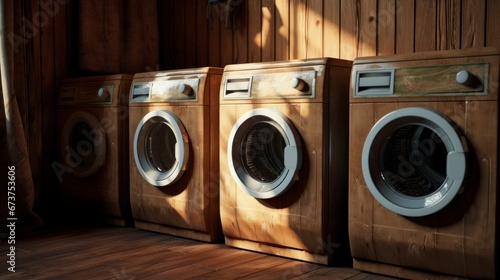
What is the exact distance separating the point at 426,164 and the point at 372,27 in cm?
96

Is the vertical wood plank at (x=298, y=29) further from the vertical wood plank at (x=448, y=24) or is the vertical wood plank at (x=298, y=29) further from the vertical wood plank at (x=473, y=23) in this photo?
the vertical wood plank at (x=473, y=23)

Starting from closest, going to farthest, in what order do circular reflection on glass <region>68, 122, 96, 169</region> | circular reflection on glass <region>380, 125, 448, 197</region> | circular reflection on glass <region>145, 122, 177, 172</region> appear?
circular reflection on glass <region>380, 125, 448, 197</region>, circular reflection on glass <region>145, 122, 177, 172</region>, circular reflection on glass <region>68, 122, 96, 169</region>

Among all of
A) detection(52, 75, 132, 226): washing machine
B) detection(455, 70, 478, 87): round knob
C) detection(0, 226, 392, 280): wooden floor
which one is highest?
detection(455, 70, 478, 87): round knob

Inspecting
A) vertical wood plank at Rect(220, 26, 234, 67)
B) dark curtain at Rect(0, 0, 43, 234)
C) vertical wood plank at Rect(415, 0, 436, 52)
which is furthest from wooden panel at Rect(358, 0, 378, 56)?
dark curtain at Rect(0, 0, 43, 234)

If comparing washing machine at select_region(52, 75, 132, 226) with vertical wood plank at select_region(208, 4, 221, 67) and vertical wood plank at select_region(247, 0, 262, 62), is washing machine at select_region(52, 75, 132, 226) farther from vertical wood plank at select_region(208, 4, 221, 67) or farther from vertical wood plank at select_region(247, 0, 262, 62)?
vertical wood plank at select_region(247, 0, 262, 62)

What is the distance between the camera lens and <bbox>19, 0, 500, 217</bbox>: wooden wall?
8.61 ft

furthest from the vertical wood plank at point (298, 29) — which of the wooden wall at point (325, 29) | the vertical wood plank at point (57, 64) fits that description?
the vertical wood plank at point (57, 64)

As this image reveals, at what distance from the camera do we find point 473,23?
8.30ft

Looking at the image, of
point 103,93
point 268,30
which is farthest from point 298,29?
point 103,93

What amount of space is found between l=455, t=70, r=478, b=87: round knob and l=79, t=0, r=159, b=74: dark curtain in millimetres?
2372

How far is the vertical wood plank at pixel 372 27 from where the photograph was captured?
2814 millimetres

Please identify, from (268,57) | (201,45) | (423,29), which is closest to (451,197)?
(423,29)

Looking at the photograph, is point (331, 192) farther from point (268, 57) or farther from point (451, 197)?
point (268, 57)

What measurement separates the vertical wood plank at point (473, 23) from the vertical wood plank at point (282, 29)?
40.7 inches
